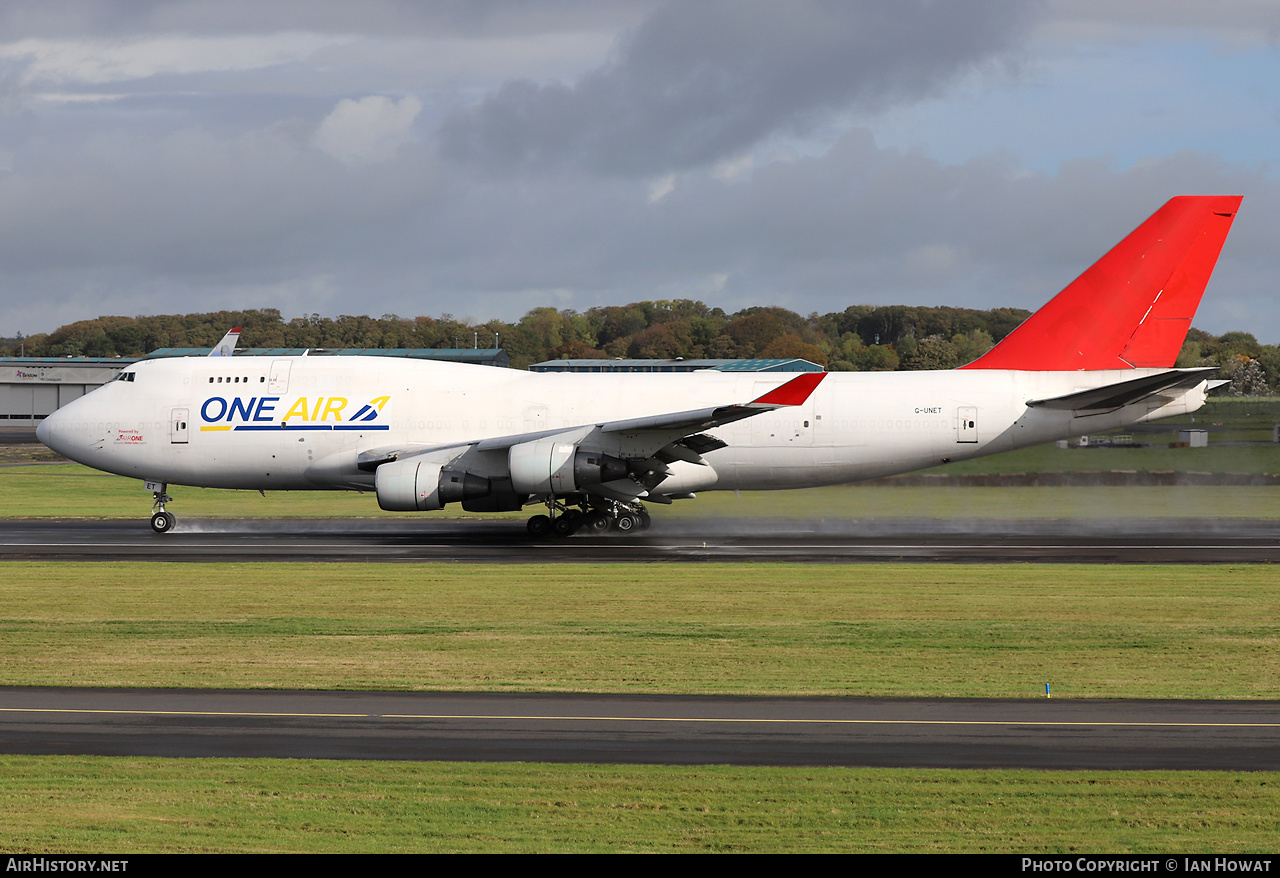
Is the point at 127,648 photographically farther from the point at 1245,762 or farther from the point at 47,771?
the point at 1245,762

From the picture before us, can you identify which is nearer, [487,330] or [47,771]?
[47,771]

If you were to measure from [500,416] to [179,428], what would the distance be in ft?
29.7

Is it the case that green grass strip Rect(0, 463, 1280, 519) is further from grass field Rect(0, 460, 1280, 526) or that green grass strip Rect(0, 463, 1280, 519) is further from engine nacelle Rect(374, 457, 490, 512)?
engine nacelle Rect(374, 457, 490, 512)

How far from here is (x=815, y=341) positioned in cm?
10919

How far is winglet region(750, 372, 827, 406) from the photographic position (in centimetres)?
2870

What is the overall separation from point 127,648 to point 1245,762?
1368 cm

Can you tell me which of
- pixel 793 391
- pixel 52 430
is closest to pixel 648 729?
pixel 793 391

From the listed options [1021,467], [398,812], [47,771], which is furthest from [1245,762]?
[1021,467]

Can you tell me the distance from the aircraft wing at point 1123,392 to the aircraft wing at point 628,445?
6322 millimetres

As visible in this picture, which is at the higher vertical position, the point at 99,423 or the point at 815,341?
the point at 815,341

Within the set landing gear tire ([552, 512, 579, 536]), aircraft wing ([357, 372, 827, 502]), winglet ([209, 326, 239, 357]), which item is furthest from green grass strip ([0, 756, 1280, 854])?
winglet ([209, 326, 239, 357])

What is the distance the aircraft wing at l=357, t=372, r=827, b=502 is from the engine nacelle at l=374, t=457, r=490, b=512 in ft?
1.92

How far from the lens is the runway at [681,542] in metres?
27.0

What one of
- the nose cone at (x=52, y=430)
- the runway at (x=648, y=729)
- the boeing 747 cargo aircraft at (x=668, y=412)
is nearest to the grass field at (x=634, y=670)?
the runway at (x=648, y=729)
